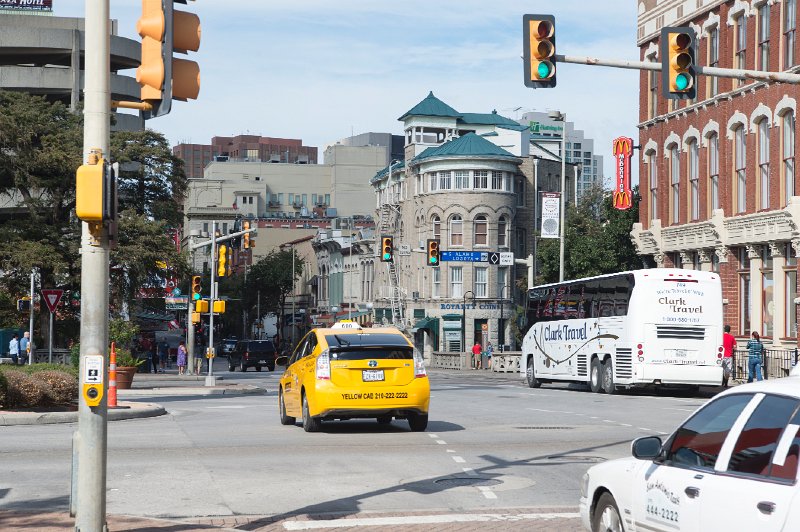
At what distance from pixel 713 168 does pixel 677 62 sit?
105 feet

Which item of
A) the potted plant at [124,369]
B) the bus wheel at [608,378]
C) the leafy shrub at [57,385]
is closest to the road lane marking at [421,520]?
the leafy shrub at [57,385]

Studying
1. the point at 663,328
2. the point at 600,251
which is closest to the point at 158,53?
the point at 663,328

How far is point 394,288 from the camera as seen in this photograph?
89062 mm

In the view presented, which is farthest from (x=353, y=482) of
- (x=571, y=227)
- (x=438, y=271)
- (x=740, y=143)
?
(x=438, y=271)

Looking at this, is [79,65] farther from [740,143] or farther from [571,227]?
[740,143]

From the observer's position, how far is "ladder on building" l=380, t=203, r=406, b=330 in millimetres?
87188

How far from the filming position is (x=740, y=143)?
45.9 m

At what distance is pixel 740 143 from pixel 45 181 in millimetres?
26676

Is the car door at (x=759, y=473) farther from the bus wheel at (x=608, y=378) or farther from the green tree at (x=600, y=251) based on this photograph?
the green tree at (x=600, y=251)

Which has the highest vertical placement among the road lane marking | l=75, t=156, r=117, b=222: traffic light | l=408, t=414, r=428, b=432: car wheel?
l=75, t=156, r=117, b=222: traffic light

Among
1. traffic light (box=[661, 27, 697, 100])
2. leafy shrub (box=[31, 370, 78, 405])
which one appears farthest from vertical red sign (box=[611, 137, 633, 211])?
traffic light (box=[661, 27, 697, 100])

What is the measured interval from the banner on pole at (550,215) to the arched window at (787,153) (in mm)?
14684

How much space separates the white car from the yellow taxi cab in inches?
435

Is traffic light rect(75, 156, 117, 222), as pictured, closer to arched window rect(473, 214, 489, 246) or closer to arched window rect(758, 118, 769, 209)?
arched window rect(758, 118, 769, 209)
